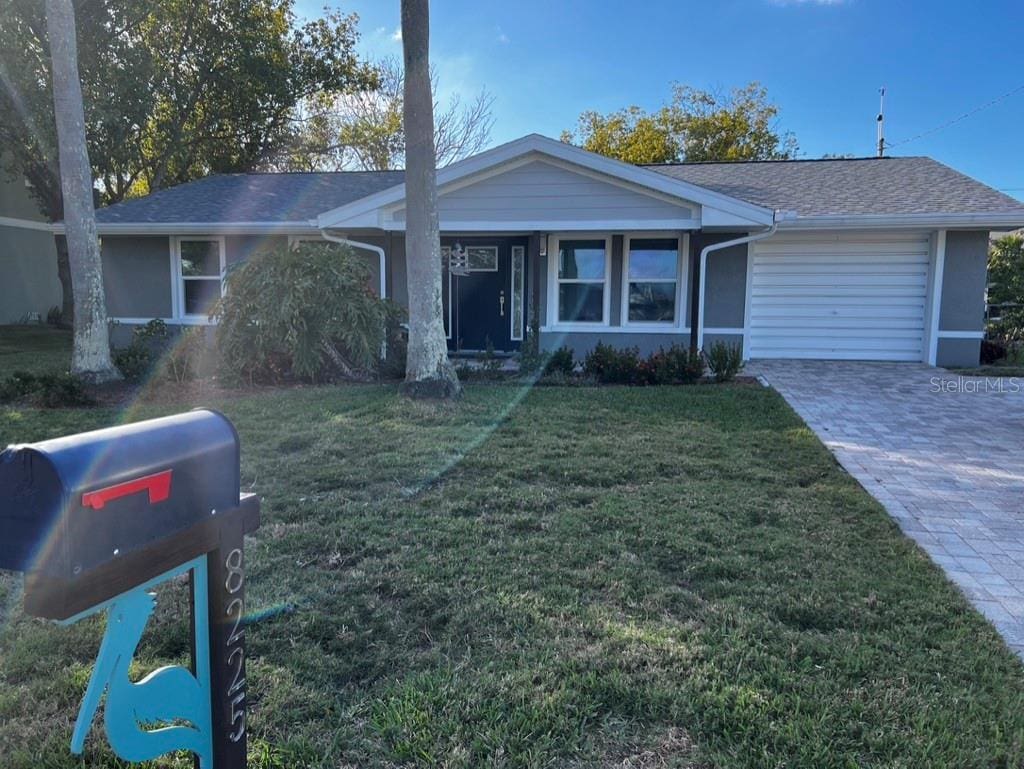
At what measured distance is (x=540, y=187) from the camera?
10.5m

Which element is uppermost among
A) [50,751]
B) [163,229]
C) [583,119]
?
[583,119]

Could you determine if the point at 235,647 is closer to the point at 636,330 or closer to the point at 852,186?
the point at 636,330

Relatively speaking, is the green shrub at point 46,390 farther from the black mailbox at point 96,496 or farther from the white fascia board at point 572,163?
the black mailbox at point 96,496

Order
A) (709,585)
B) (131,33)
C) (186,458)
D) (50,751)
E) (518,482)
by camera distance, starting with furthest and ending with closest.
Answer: (131,33) < (518,482) < (709,585) < (50,751) < (186,458)

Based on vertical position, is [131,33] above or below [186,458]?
above

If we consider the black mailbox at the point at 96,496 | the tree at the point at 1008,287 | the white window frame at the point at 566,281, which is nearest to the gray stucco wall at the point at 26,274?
the white window frame at the point at 566,281

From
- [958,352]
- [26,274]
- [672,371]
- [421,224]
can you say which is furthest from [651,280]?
[26,274]

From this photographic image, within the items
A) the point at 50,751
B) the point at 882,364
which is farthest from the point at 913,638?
the point at 882,364

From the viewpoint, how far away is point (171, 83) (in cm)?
1847

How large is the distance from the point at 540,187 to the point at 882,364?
657 centimetres

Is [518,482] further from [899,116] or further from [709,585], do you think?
[899,116]

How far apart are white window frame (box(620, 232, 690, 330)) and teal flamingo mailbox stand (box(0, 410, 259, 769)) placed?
10.4m

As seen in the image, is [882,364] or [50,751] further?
[882,364]

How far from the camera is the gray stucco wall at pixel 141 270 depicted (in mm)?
12883
